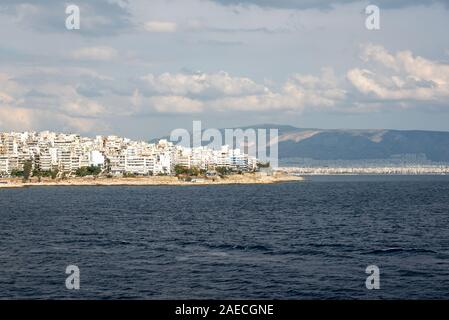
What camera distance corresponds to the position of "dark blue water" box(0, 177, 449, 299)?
116 ft

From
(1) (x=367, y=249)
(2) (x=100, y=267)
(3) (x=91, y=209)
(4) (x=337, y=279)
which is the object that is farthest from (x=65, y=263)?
(3) (x=91, y=209)

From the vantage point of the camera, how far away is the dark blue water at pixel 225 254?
35469mm

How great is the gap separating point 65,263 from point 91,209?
50.9m

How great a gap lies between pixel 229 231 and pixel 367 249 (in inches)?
665

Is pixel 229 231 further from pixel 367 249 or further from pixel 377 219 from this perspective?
pixel 377 219

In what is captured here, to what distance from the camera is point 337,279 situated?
37625mm

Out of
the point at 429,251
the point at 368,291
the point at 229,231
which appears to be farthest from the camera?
the point at 229,231

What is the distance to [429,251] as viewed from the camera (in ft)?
162

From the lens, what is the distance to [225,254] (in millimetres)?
48094

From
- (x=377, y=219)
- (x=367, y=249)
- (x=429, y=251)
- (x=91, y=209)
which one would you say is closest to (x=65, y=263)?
(x=367, y=249)
